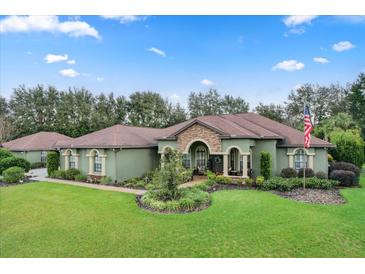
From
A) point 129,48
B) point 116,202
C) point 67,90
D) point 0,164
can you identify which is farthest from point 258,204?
point 67,90

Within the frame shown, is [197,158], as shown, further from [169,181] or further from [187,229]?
[187,229]

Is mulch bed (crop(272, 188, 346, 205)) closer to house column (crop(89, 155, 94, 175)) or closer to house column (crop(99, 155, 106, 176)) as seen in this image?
house column (crop(99, 155, 106, 176))

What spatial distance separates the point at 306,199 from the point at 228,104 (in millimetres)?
39423

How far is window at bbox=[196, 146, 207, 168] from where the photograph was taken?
18.9 m

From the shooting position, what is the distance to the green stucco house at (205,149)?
A: 16.0 meters

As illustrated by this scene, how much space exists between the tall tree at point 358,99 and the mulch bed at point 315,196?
1322 inches

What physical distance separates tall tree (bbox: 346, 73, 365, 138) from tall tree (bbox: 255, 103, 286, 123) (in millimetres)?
10930

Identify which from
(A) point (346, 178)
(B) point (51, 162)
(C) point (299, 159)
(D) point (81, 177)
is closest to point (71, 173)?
(D) point (81, 177)

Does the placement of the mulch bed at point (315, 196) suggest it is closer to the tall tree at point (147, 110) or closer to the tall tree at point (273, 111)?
the tall tree at point (273, 111)

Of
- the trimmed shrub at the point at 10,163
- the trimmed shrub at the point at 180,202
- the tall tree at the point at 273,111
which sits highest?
the tall tree at the point at 273,111

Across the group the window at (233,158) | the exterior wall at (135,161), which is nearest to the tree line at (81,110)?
the exterior wall at (135,161)

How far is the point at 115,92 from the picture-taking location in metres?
46.0

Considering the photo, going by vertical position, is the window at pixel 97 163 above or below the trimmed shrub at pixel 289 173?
above
